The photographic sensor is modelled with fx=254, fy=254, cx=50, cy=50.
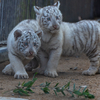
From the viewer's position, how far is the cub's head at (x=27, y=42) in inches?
166

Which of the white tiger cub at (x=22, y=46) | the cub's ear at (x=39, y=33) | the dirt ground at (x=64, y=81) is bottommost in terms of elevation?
the dirt ground at (x=64, y=81)

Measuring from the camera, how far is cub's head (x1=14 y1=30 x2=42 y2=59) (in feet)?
13.9

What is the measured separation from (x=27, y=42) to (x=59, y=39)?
2.48 feet

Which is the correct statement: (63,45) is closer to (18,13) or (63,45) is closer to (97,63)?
(97,63)

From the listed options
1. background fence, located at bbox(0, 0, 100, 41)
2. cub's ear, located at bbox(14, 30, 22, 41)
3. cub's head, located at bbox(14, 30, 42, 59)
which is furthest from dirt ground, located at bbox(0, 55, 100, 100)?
background fence, located at bbox(0, 0, 100, 41)

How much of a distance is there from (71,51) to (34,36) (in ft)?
3.36

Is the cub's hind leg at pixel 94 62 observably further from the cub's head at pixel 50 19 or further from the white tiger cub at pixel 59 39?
the cub's head at pixel 50 19

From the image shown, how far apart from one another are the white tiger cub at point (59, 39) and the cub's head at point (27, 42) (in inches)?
14.7

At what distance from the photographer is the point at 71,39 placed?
16.3 feet

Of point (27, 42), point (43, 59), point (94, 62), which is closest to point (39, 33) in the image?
point (27, 42)

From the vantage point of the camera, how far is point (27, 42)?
13.9ft

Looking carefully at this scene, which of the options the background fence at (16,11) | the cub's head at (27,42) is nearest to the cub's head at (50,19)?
the cub's head at (27,42)

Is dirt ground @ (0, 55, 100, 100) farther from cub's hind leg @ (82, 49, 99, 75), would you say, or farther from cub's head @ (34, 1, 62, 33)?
cub's head @ (34, 1, 62, 33)

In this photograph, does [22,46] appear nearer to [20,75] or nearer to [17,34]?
[17,34]
